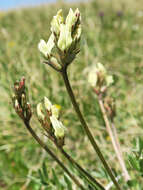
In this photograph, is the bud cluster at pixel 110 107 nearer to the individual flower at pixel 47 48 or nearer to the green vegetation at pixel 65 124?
the green vegetation at pixel 65 124

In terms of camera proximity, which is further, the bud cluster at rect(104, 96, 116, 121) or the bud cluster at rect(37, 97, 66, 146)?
the bud cluster at rect(104, 96, 116, 121)

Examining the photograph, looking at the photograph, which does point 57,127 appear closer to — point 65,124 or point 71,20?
point 71,20

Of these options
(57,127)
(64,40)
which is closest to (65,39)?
(64,40)

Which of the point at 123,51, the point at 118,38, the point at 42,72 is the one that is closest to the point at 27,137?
the point at 42,72

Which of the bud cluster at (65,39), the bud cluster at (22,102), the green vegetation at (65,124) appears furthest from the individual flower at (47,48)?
the green vegetation at (65,124)

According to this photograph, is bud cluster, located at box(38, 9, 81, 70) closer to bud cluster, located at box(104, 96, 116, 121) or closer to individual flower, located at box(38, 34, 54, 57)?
individual flower, located at box(38, 34, 54, 57)

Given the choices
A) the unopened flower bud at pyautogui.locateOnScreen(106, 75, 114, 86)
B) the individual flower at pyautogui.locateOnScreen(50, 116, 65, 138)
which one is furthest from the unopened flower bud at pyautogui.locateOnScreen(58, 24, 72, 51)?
the unopened flower bud at pyautogui.locateOnScreen(106, 75, 114, 86)

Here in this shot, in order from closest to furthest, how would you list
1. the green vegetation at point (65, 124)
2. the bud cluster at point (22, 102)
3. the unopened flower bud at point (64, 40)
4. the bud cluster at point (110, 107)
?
the unopened flower bud at point (64, 40) < the bud cluster at point (22, 102) < the bud cluster at point (110, 107) < the green vegetation at point (65, 124)

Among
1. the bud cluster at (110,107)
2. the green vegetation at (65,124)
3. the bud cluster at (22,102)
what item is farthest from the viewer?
the green vegetation at (65,124)
